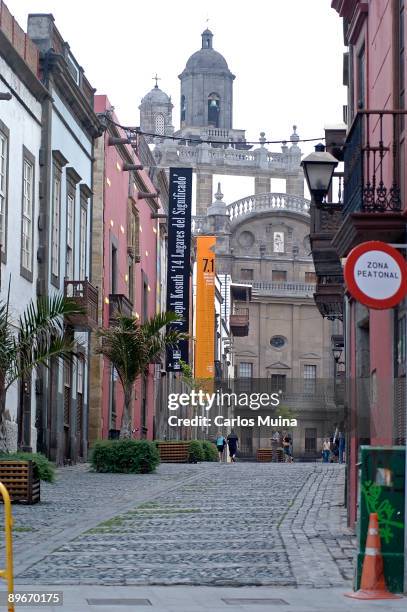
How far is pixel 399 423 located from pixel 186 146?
103 metres

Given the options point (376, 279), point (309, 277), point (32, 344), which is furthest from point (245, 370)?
point (376, 279)

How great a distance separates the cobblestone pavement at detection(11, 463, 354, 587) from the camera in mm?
10914

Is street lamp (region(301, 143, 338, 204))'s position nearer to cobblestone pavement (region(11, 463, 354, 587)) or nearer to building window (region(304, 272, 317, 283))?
cobblestone pavement (region(11, 463, 354, 587))

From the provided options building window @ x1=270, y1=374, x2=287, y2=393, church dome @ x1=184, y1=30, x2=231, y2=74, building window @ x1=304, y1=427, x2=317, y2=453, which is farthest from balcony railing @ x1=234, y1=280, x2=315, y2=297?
church dome @ x1=184, y1=30, x2=231, y2=74

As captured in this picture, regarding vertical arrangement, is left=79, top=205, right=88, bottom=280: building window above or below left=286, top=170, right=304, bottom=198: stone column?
Result: below

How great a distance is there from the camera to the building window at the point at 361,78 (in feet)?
55.0

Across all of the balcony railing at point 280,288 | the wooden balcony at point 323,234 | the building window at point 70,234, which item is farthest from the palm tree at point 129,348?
the balcony railing at point 280,288

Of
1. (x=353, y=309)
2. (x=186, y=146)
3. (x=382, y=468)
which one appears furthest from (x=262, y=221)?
(x=382, y=468)

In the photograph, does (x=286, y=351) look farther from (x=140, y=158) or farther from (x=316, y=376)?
(x=140, y=158)

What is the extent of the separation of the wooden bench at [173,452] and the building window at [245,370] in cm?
5579

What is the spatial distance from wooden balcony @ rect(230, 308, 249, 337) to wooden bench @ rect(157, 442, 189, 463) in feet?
156

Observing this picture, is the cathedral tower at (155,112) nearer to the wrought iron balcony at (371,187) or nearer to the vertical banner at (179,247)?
the vertical banner at (179,247)

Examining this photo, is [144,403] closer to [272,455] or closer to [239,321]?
[272,455]

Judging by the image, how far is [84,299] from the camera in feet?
100
